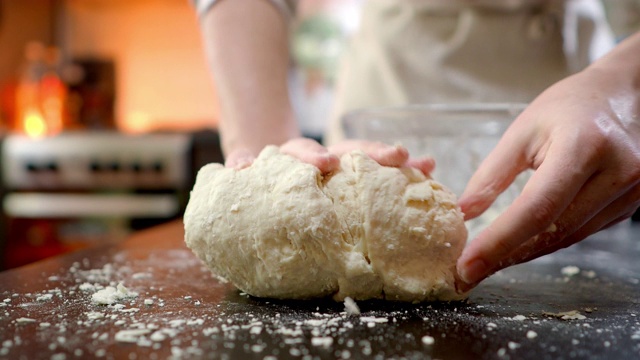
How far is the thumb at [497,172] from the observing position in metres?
0.80

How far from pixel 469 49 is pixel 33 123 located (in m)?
2.79

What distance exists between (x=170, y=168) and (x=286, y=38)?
1.64 metres

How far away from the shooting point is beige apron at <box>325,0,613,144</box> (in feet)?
4.88

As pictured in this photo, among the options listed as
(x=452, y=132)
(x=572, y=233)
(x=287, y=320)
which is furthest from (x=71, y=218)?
(x=572, y=233)

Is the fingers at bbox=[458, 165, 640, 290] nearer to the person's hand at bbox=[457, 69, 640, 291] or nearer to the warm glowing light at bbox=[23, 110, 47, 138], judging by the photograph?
the person's hand at bbox=[457, 69, 640, 291]

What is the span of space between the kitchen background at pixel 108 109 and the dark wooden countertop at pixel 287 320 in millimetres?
1963

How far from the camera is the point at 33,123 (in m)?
3.54

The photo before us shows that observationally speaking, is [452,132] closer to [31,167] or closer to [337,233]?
[337,233]

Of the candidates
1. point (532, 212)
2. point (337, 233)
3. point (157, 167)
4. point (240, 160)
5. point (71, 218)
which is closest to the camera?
point (532, 212)

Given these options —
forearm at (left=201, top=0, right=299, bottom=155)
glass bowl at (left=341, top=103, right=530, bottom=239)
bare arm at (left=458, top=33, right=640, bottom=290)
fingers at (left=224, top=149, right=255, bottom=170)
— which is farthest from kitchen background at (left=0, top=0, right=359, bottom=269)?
bare arm at (left=458, top=33, right=640, bottom=290)

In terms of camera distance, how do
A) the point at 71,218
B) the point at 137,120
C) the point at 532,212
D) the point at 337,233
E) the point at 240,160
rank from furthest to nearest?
the point at 137,120 → the point at 71,218 → the point at 240,160 → the point at 337,233 → the point at 532,212

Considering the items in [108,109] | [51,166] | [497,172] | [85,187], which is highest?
[108,109]

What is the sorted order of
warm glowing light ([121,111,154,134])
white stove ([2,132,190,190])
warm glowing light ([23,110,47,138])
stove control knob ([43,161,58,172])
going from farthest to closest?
1. warm glowing light ([121,111,154,134])
2. warm glowing light ([23,110,47,138])
3. stove control knob ([43,161,58,172])
4. white stove ([2,132,190,190])

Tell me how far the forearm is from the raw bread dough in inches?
11.3
